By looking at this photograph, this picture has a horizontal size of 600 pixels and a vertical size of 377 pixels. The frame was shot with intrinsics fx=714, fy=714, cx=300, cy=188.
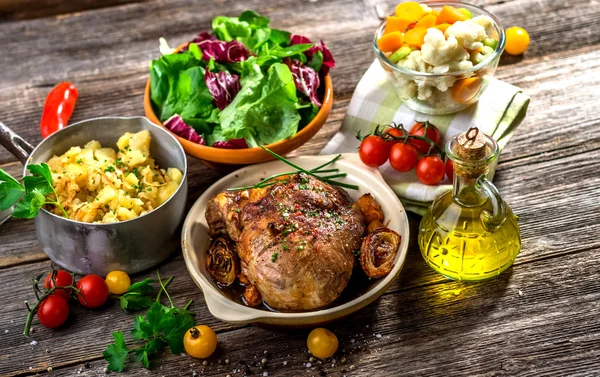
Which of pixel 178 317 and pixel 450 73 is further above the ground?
pixel 450 73

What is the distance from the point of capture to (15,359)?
2.57 m

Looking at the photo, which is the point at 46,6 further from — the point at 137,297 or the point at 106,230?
the point at 137,297

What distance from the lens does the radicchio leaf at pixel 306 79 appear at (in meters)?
3.21

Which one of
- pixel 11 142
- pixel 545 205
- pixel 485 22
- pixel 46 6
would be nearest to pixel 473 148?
pixel 545 205

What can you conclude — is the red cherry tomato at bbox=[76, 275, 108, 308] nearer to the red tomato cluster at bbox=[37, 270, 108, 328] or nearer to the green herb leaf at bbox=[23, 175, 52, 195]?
the red tomato cluster at bbox=[37, 270, 108, 328]

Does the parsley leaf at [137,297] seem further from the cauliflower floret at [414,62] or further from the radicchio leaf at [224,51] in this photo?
the cauliflower floret at [414,62]

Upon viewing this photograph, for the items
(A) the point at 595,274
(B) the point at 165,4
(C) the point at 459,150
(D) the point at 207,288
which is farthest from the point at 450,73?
(B) the point at 165,4

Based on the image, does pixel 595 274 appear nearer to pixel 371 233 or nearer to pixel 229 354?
pixel 371 233

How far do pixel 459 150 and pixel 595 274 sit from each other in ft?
2.55

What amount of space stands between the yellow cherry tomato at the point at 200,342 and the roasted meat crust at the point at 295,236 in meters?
0.23

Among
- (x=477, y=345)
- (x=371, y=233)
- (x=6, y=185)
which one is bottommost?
(x=477, y=345)

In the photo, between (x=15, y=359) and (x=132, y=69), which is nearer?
(x=15, y=359)

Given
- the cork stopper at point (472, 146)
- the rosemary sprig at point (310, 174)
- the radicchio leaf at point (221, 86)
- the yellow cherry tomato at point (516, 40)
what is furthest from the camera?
the yellow cherry tomato at point (516, 40)

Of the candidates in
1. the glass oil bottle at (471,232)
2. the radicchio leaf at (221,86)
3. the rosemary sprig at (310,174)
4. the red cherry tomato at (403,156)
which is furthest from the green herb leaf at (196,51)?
the glass oil bottle at (471,232)
